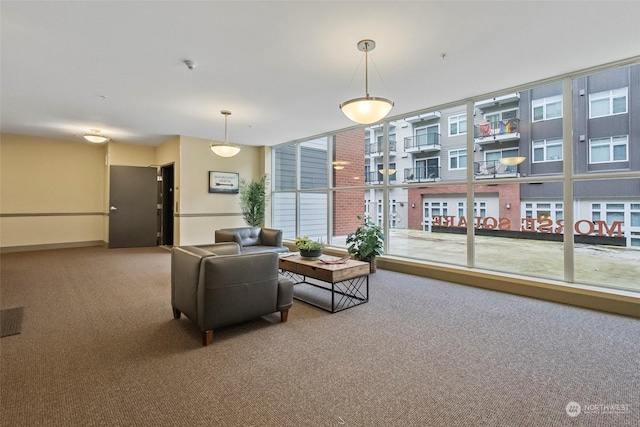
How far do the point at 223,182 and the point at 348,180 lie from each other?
10.7 feet

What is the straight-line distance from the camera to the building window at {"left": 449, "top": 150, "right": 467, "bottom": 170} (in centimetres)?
489

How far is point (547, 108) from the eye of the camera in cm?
418

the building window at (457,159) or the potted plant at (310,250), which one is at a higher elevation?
the building window at (457,159)

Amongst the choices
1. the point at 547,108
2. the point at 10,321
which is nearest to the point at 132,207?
the point at 10,321

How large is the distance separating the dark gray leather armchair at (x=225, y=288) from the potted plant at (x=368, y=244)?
231 cm

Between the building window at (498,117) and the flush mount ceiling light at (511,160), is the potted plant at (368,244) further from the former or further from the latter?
the building window at (498,117)

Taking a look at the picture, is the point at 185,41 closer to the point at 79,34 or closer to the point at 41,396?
the point at 79,34

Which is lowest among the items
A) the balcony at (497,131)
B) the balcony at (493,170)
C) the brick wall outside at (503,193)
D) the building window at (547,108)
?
the brick wall outside at (503,193)

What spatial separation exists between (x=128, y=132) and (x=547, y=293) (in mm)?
8194

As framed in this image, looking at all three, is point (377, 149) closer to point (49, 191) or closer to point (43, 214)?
point (49, 191)

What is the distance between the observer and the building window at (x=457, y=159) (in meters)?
4.89

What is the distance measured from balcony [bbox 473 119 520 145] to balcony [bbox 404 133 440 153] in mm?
675

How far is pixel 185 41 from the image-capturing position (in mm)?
3111

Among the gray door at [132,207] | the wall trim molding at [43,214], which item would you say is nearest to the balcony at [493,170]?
the gray door at [132,207]
